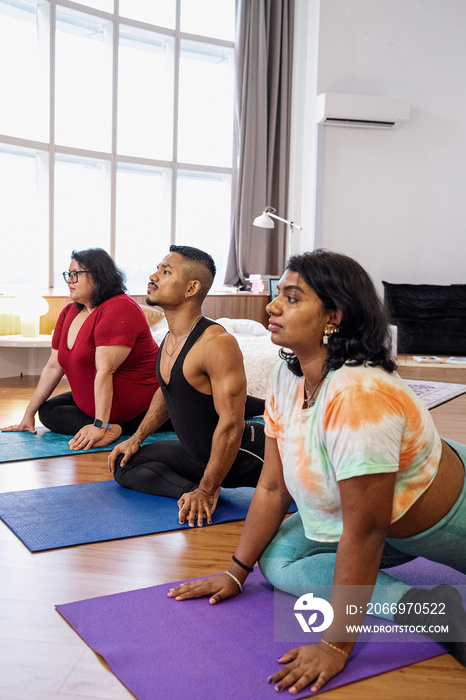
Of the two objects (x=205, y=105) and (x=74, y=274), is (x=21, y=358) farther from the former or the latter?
(x=205, y=105)

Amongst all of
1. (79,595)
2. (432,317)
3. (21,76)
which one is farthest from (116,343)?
(432,317)

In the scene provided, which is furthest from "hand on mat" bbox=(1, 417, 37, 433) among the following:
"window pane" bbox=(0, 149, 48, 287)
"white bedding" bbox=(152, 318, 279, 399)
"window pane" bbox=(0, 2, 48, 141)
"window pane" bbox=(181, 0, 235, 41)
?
"window pane" bbox=(181, 0, 235, 41)

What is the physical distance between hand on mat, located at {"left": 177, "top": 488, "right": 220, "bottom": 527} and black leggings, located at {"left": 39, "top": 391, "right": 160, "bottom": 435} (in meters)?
1.13

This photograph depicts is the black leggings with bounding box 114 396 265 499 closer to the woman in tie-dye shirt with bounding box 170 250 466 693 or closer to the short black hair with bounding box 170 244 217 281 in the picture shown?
the short black hair with bounding box 170 244 217 281

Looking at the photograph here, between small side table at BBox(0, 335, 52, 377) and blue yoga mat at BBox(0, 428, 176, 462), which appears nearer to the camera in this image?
blue yoga mat at BBox(0, 428, 176, 462)

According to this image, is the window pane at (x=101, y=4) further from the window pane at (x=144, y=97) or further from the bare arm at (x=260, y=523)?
the bare arm at (x=260, y=523)

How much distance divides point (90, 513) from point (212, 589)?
758 mm

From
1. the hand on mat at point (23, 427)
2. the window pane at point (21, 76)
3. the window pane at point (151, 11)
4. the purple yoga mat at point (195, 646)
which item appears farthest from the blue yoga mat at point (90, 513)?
the window pane at point (151, 11)

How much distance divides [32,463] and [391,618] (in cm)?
177

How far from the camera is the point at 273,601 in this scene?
1.63 meters

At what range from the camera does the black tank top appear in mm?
2207

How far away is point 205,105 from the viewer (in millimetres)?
6836

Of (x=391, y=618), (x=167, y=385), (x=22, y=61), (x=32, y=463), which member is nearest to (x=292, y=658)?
(x=391, y=618)

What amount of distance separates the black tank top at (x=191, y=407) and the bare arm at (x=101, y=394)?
2.71 ft
